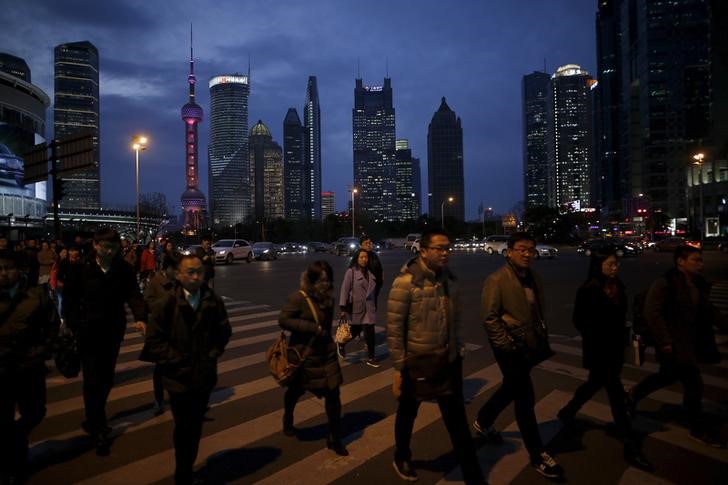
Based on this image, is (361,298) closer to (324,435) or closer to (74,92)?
(324,435)

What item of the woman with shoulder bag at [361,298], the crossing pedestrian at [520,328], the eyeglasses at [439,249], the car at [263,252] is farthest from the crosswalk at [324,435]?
the car at [263,252]

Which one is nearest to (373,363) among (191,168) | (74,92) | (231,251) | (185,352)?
(185,352)

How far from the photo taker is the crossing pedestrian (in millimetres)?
3830

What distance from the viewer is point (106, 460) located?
4.20 meters

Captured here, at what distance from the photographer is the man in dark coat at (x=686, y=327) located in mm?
4242

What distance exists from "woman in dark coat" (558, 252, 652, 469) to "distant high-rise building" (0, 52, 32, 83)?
7612 inches

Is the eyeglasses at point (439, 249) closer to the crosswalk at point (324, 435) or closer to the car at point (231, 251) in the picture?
the crosswalk at point (324, 435)

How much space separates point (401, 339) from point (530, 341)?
1.07m

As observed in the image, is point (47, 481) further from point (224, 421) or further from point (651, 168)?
point (651, 168)

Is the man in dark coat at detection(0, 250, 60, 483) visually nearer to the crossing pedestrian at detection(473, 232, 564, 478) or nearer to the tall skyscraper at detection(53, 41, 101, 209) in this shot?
the crossing pedestrian at detection(473, 232, 564, 478)

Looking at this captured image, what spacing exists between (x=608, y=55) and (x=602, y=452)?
20054 cm

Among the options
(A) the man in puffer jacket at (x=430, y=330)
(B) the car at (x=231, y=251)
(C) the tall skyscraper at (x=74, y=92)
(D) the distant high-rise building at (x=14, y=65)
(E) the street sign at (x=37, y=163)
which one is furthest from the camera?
(C) the tall skyscraper at (x=74, y=92)

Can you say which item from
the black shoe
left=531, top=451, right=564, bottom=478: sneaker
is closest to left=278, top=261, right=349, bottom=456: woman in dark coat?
the black shoe

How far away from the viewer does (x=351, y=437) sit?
4.60 m
